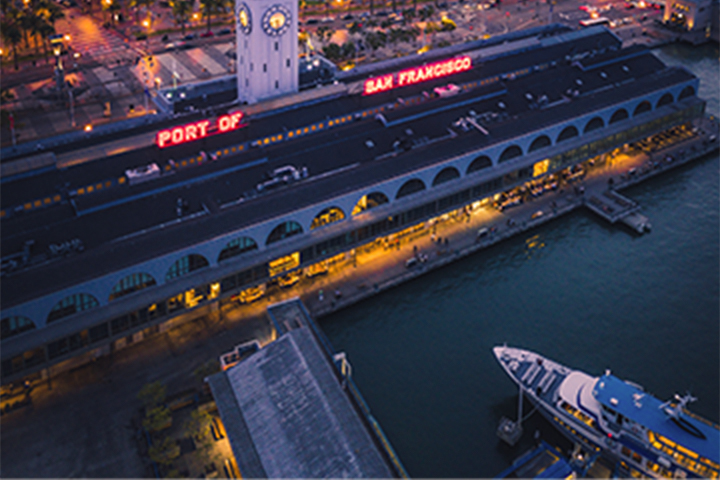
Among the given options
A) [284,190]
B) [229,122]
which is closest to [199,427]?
[284,190]

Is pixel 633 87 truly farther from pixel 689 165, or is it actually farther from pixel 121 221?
pixel 121 221

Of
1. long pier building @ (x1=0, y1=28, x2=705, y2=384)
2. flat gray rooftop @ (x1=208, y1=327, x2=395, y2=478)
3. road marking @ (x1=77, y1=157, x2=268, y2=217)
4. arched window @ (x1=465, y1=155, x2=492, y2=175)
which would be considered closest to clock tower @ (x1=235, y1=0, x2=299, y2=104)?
long pier building @ (x1=0, y1=28, x2=705, y2=384)

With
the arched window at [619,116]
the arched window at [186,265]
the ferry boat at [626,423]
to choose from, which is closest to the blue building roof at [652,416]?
the ferry boat at [626,423]

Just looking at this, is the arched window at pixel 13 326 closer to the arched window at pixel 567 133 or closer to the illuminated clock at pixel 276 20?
the illuminated clock at pixel 276 20

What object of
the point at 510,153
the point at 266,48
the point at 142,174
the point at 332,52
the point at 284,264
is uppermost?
the point at 266,48

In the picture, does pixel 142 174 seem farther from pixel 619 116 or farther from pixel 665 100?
pixel 665 100

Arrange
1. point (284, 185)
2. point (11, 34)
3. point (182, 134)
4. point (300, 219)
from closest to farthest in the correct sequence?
point (300, 219) → point (284, 185) → point (182, 134) → point (11, 34)
